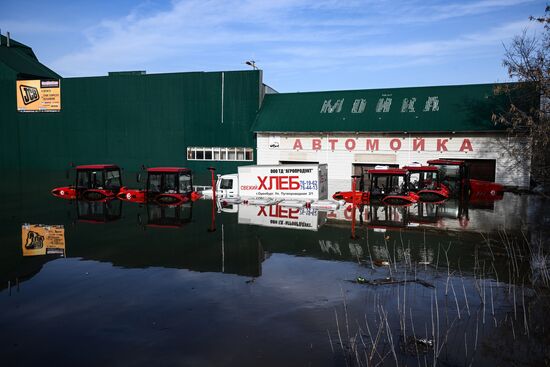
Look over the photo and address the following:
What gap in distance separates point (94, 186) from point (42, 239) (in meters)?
11.2

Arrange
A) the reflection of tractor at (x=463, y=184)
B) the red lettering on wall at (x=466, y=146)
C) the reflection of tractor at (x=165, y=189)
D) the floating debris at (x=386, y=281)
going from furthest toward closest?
the red lettering on wall at (x=466, y=146), the reflection of tractor at (x=463, y=184), the reflection of tractor at (x=165, y=189), the floating debris at (x=386, y=281)

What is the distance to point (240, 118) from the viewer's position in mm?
40719

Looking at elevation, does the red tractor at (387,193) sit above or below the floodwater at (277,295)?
above

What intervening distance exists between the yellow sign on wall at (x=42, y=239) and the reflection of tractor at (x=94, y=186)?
26.1 feet

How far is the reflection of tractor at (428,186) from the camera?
2680 cm

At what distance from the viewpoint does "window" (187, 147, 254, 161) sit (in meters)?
40.6

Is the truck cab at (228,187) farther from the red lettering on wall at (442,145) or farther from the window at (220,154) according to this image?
the red lettering on wall at (442,145)

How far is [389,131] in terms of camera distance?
114 feet

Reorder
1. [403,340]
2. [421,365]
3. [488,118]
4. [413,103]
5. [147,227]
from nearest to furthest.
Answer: [421,365]
[403,340]
[147,227]
[488,118]
[413,103]

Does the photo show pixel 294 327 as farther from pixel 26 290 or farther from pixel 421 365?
pixel 26 290

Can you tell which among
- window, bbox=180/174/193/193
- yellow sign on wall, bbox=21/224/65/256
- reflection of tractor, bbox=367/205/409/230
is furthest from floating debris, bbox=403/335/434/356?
window, bbox=180/174/193/193

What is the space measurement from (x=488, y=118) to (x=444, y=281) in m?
26.4

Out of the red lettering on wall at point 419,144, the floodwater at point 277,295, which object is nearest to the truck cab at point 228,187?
the floodwater at point 277,295

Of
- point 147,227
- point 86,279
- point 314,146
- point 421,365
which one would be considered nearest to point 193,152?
point 314,146
